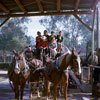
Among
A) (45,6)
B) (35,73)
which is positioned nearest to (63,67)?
(35,73)

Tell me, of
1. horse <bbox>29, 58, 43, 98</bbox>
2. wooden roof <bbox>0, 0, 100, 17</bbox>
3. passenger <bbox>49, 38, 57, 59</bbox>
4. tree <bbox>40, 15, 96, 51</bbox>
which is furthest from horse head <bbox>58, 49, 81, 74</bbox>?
tree <bbox>40, 15, 96, 51</bbox>

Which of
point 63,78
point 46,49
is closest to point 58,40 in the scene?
point 46,49

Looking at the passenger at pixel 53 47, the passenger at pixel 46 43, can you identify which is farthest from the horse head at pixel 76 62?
the passenger at pixel 46 43

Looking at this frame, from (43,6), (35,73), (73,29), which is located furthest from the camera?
(73,29)

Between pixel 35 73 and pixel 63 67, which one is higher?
pixel 63 67

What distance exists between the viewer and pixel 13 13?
9.21 meters

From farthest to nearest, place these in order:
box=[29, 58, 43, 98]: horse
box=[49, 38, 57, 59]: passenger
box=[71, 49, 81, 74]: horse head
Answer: box=[49, 38, 57, 59]: passenger, box=[29, 58, 43, 98]: horse, box=[71, 49, 81, 74]: horse head

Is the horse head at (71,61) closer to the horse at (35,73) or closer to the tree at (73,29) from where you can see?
the horse at (35,73)

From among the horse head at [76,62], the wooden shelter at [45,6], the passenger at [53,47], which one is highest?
the wooden shelter at [45,6]

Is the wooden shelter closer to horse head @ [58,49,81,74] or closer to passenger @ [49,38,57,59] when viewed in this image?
passenger @ [49,38,57,59]

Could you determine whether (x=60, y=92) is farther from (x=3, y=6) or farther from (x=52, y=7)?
(x=3, y=6)

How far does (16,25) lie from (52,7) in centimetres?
2542

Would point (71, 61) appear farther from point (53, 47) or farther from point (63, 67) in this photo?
point (53, 47)

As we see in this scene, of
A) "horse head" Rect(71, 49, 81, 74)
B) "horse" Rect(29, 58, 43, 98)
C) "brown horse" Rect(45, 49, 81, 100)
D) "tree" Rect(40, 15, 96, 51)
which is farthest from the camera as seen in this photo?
"tree" Rect(40, 15, 96, 51)
